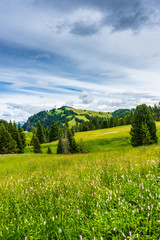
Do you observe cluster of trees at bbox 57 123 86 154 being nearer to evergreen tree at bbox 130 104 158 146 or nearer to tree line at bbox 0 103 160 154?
tree line at bbox 0 103 160 154

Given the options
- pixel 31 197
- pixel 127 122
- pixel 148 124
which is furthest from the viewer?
pixel 127 122

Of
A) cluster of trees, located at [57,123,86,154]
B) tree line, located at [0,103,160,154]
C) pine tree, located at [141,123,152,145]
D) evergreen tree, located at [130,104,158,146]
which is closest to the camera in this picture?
pine tree, located at [141,123,152,145]

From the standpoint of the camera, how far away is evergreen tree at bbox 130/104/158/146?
32469mm

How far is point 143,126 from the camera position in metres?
32.2

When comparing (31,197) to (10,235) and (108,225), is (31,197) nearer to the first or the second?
(10,235)

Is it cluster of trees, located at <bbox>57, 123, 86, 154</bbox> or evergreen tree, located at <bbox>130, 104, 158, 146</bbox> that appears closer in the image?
evergreen tree, located at <bbox>130, 104, 158, 146</bbox>

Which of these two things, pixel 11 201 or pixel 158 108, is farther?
pixel 158 108

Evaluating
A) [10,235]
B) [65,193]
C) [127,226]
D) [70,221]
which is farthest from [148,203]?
[10,235]

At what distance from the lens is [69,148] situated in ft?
180

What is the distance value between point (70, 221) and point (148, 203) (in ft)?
5.14

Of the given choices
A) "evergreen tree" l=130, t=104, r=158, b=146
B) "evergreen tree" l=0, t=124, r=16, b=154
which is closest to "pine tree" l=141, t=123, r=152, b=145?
"evergreen tree" l=130, t=104, r=158, b=146

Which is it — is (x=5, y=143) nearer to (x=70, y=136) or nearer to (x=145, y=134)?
(x=70, y=136)

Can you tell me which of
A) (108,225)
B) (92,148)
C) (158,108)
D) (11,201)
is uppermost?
(158,108)

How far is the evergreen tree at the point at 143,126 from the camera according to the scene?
107 feet
